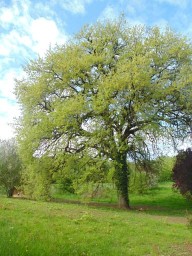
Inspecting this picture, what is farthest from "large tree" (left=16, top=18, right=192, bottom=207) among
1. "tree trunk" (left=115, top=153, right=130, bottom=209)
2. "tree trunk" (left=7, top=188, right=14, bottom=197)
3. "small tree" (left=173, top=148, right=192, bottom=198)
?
"tree trunk" (left=7, top=188, right=14, bottom=197)

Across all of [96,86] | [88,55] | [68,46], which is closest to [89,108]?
[96,86]

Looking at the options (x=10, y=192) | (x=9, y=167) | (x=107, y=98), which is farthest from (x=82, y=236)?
(x=10, y=192)

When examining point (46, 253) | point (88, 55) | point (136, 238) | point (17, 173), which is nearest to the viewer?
point (46, 253)

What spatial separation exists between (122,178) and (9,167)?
1649 centimetres

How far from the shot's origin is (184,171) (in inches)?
1208

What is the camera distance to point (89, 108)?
2795 centimetres

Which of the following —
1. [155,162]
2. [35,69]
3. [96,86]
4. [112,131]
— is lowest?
[155,162]

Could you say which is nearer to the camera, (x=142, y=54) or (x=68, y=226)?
(x=68, y=226)

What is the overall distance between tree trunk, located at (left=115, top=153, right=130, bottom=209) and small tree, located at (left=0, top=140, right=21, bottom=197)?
1581cm

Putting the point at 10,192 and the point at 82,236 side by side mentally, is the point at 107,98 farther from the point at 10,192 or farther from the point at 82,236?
the point at 10,192

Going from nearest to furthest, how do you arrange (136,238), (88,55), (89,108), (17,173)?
1. (136,238)
2. (89,108)
3. (88,55)
4. (17,173)

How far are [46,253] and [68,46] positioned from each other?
964 inches

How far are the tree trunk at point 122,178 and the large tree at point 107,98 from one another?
0.08 metres

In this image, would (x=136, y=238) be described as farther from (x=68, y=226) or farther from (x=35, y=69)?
(x=35, y=69)
